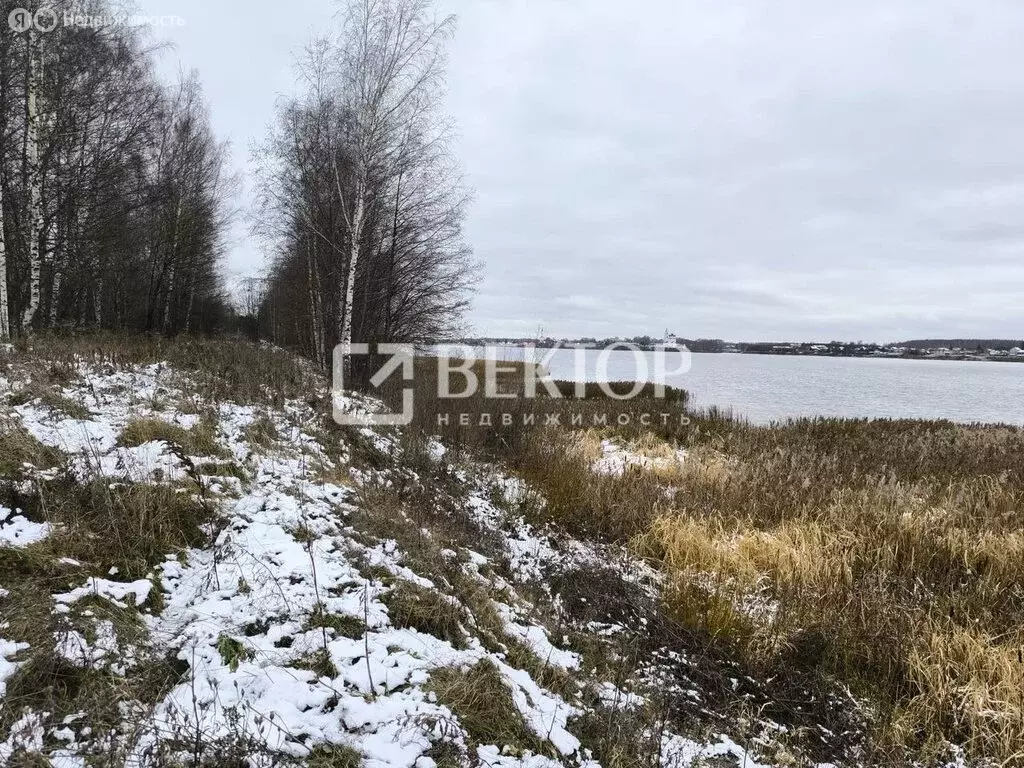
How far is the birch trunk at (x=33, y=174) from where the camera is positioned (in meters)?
8.47

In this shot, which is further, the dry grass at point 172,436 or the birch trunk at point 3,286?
the birch trunk at point 3,286

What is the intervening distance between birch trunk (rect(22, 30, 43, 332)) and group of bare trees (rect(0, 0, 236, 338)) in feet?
0.08

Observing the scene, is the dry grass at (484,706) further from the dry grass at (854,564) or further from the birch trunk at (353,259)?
the birch trunk at (353,259)

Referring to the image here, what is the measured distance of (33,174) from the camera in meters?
8.64

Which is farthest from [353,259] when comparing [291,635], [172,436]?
[291,635]

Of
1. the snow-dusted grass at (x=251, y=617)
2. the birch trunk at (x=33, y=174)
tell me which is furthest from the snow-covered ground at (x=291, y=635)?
the birch trunk at (x=33, y=174)

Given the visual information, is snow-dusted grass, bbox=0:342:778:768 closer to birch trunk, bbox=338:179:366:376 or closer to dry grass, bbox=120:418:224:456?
dry grass, bbox=120:418:224:456

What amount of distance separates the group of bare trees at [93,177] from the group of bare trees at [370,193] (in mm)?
2951

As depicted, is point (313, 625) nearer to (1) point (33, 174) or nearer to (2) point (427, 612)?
(2) point (427, 612)

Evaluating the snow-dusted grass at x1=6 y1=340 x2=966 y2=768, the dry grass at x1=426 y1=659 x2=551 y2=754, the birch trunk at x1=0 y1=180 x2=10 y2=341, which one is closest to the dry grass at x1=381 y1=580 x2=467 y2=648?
the snow-dusted grass at x1=6 y1=340 x2=966 y2=768

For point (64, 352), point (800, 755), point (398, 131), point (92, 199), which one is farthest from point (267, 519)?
point (92, 199)

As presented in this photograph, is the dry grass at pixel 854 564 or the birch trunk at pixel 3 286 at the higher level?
the birch trunk at pixel 3 286

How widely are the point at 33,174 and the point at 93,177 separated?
2166 mm

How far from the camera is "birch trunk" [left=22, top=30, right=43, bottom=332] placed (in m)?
8.47
